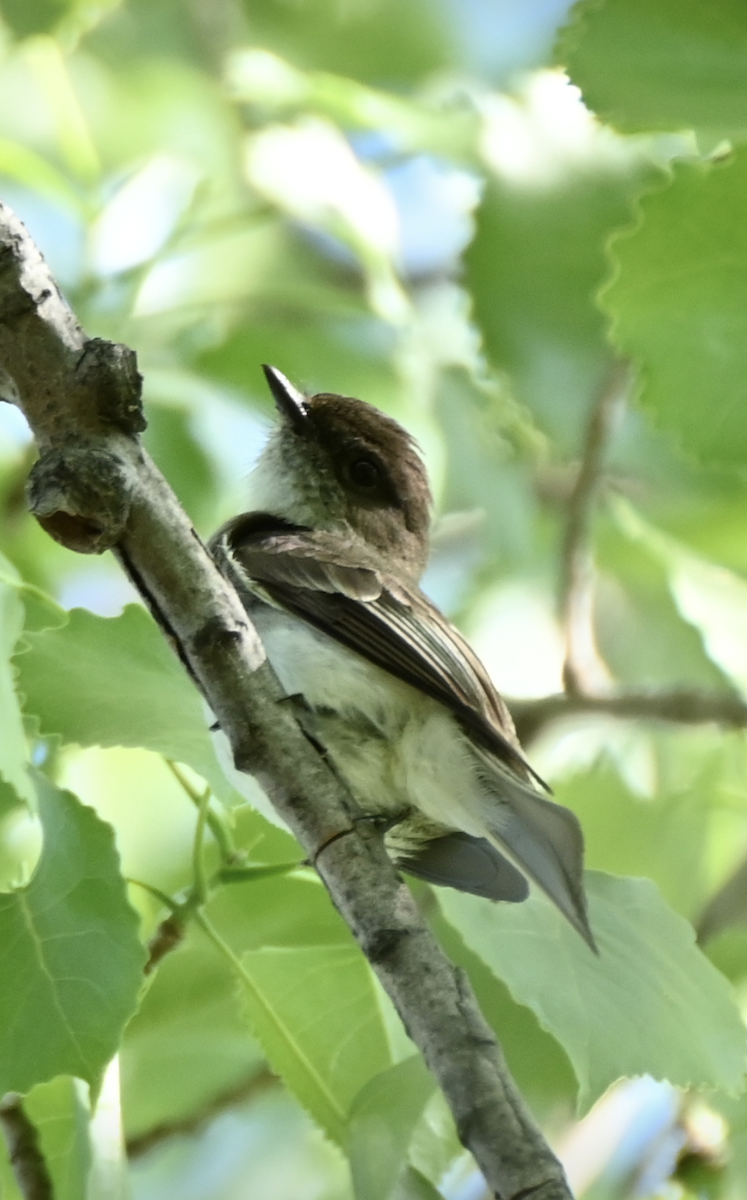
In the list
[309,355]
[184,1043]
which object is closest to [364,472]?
[309,355]

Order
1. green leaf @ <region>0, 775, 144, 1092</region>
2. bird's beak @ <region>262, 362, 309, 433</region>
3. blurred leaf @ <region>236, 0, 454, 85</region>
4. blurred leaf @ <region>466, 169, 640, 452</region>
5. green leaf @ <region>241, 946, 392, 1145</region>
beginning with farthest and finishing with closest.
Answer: blurred leaf @ <region>236, 0, 454, 85</region>, bird's beak @ <region>262, 362, 309, 433</region>, blurred leaf @ <region>466, 169, 640, 452</region>, green leaf @ <region>241, 946, 392, 1145</region>, green leaf @ <region>0, 775, 144, 1092</region>

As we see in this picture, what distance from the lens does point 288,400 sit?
310cm

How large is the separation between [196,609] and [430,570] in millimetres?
3404

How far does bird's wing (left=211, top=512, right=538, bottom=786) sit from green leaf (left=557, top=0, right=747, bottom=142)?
78cm

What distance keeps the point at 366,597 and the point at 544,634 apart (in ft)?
3.95

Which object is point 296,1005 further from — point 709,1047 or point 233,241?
point 233,241

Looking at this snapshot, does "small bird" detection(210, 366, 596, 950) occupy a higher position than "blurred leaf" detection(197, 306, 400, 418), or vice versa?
"blurred leaf" detection(197, 306, 400, 418)

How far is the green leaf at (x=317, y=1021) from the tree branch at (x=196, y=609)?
47 cm

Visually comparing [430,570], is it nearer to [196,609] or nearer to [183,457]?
[183,457]

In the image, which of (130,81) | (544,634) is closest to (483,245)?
(544,634)

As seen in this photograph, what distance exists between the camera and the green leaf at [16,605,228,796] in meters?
1.91

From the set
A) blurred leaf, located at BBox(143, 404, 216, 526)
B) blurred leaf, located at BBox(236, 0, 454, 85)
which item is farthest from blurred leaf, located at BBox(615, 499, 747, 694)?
blurred leaf, located at BBox(236, 0, 454, 85)

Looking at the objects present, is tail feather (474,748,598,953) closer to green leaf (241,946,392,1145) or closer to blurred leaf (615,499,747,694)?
green leaf (241,946,392,1145)

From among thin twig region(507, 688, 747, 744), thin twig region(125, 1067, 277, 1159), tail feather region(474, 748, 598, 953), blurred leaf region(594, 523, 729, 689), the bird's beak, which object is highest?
the bird's beak
